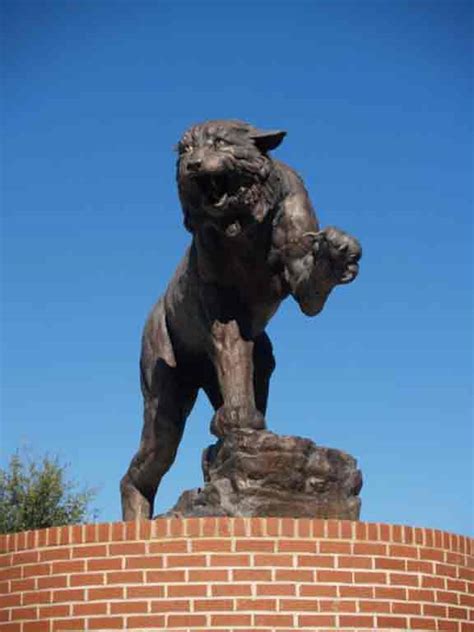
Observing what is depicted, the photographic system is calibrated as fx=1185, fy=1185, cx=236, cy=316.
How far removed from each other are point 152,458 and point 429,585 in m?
2.27

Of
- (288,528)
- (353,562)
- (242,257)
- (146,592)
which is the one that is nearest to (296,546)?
(288,528)

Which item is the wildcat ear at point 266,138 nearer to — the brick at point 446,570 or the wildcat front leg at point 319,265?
the wildcat front leg at point 319,265

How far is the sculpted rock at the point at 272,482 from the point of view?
6.31m

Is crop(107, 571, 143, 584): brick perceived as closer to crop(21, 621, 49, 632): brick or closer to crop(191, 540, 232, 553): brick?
crop(191, 540, 232, 553): brick

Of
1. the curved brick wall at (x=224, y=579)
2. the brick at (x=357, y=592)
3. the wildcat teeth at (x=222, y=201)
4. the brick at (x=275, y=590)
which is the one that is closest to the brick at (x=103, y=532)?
the curved brick wall at (x=224, y=579)

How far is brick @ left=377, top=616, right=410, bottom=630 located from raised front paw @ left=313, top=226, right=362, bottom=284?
181cm

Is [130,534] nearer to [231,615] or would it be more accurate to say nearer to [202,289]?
[231,615]

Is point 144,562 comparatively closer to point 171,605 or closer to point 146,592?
point 146,592

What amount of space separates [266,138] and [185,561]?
2546mm

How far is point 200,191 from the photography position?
6.77 m

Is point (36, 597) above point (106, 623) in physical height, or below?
above

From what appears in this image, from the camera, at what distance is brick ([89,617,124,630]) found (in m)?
5.66

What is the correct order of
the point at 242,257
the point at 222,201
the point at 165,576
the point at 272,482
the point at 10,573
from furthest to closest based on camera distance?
the point at 242,257 < the point at 222,201 < the point at 272,482 < the point at 10,573 < the point at 165,576

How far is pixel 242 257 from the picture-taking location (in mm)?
7008
